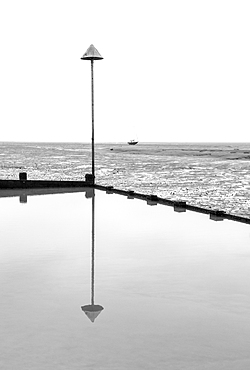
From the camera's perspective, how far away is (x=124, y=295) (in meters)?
6.40

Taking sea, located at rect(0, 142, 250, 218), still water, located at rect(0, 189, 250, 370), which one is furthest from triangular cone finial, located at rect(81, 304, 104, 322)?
sea, located at rect(0, 142, 250, 218)

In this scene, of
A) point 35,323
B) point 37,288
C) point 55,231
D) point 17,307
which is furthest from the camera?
point 55,231

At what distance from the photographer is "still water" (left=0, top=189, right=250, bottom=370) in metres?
4.57

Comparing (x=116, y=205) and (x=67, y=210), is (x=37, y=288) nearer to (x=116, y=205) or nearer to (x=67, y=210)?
(x=67, y=210)

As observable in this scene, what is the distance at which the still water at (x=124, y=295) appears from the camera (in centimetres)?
457

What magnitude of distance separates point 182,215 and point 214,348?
9.48 m

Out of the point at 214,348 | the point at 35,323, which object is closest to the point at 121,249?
the point at 35,323

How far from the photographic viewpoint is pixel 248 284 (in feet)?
23.0
